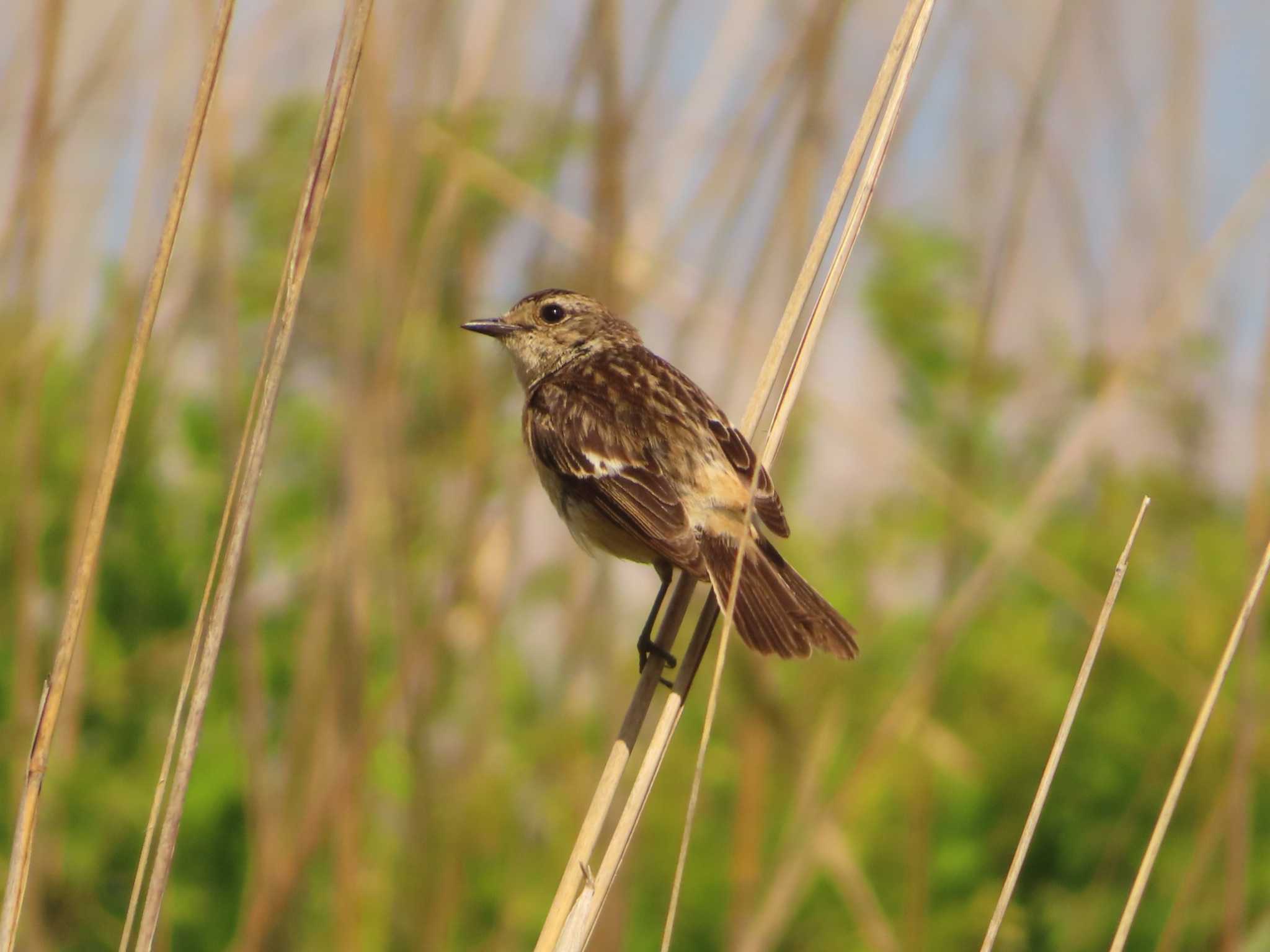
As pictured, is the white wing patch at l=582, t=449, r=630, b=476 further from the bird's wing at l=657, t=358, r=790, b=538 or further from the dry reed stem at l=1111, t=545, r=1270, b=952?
the dry reed stem at l=1111, t=545, r=1270, b=952

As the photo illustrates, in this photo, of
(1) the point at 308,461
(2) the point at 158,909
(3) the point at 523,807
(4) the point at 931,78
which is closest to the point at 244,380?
(1) the point at 308,461

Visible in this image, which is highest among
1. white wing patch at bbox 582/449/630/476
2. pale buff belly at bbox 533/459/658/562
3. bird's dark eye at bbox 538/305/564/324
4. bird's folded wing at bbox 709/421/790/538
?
bird's dark eye at bbox 538/305/564/324

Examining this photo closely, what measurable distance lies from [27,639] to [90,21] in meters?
2.98

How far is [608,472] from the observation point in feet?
10.7

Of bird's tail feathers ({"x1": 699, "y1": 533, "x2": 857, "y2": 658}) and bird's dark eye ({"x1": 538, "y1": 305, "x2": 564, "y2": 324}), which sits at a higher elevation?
bird's dark eye ({"x1": 538, "y1": 305, "x2": 564, "y2": 324})

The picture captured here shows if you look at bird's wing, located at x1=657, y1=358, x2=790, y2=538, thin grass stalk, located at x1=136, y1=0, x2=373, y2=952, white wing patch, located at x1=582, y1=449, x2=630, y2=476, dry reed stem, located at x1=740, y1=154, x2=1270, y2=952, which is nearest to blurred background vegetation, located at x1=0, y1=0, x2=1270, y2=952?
dry reed stem, located at x1=740, y1=154, x2=1270, y2=952

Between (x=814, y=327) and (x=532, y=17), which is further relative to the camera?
(x=532, y=17)

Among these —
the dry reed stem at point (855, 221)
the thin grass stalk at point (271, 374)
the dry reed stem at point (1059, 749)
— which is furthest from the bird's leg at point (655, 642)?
the thin grass stalk at point (271, 374)

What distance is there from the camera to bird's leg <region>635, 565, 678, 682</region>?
2639 mm

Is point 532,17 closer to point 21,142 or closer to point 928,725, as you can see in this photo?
point 21,142

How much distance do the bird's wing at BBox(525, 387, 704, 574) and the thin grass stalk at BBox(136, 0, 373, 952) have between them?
1049mm

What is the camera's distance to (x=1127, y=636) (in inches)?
154

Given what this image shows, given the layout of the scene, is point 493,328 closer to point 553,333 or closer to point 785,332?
point 553,333

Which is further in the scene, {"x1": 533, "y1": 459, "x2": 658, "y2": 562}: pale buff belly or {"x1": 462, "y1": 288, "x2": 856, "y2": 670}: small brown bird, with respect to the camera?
{"x1": 533, "y1": 459, "x2": 658, "y2": 562}: pale buff belly
